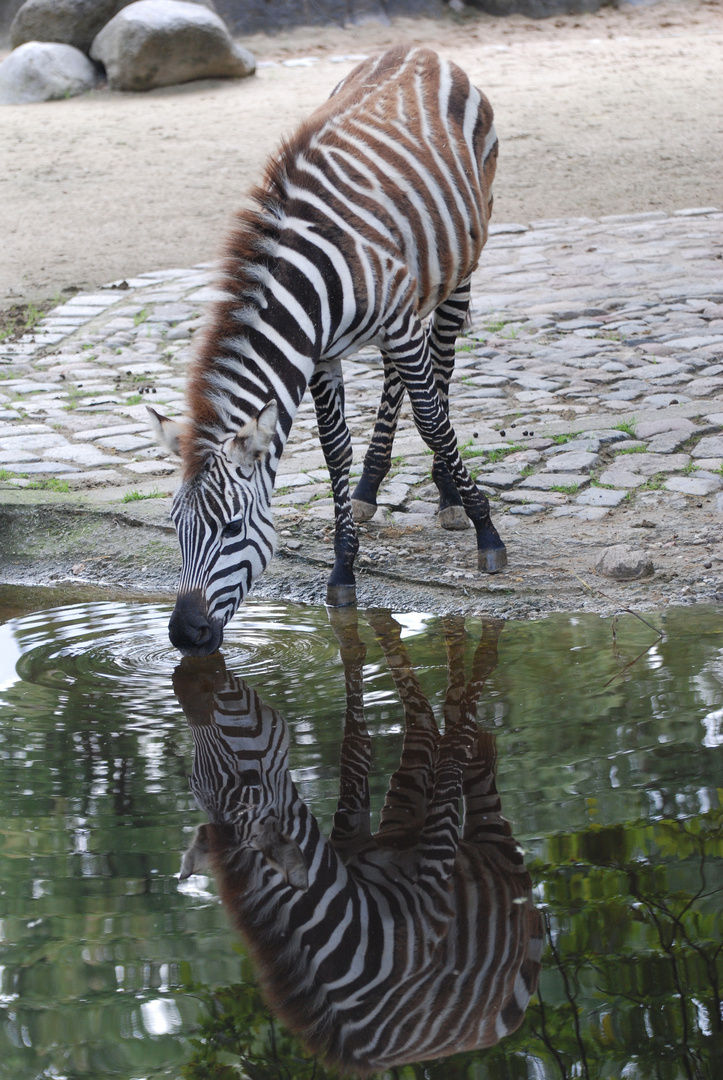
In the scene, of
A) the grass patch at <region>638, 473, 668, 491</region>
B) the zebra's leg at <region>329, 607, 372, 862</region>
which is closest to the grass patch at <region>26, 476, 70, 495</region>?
the zebra's leg at <region>329, 607, 372, 862</region>

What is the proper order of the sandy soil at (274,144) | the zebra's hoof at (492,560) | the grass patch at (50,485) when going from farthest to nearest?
the sandy soil at (274,144) → the grass patch at (50,485) → the zebra's hoof at (492,560)

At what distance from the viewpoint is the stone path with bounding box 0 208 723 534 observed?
20.6 ft

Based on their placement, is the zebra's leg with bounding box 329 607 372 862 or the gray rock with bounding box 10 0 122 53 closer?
the zebra's leg with bounding box 329 607 372 862

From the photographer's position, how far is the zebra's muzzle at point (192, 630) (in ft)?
13.1

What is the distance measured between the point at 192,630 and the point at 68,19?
18895mm

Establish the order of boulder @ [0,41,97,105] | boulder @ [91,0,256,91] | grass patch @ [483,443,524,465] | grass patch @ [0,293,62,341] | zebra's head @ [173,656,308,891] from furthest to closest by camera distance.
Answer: boulder @ [0,41,97,105] → boulder @ [91,0,256,91] → grass patch @ [0,293,62,341] → grass patch @ [483,443,524,465] → zebra's head @ [173,656,308,891]

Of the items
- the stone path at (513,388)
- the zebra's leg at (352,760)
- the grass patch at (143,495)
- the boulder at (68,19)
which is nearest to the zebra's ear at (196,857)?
the zebra's leg at (352,760)

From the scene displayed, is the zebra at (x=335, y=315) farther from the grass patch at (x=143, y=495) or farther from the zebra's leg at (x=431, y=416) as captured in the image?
the grass patch at (x=143, y=495)

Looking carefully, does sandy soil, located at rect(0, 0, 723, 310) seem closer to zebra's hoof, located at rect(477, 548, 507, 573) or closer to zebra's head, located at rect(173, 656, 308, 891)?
zebra's hoof, located at rect(477, 548, 507, 573)

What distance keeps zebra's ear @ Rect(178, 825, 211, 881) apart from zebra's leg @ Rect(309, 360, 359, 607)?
2.01 m

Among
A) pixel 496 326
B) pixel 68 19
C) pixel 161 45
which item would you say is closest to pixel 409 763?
pixel 496 326

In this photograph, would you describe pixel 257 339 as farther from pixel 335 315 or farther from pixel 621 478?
pixel 621 478

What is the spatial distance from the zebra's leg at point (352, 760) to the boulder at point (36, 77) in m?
16.9

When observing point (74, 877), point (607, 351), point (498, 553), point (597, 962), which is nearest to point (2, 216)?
point (607, 351)
